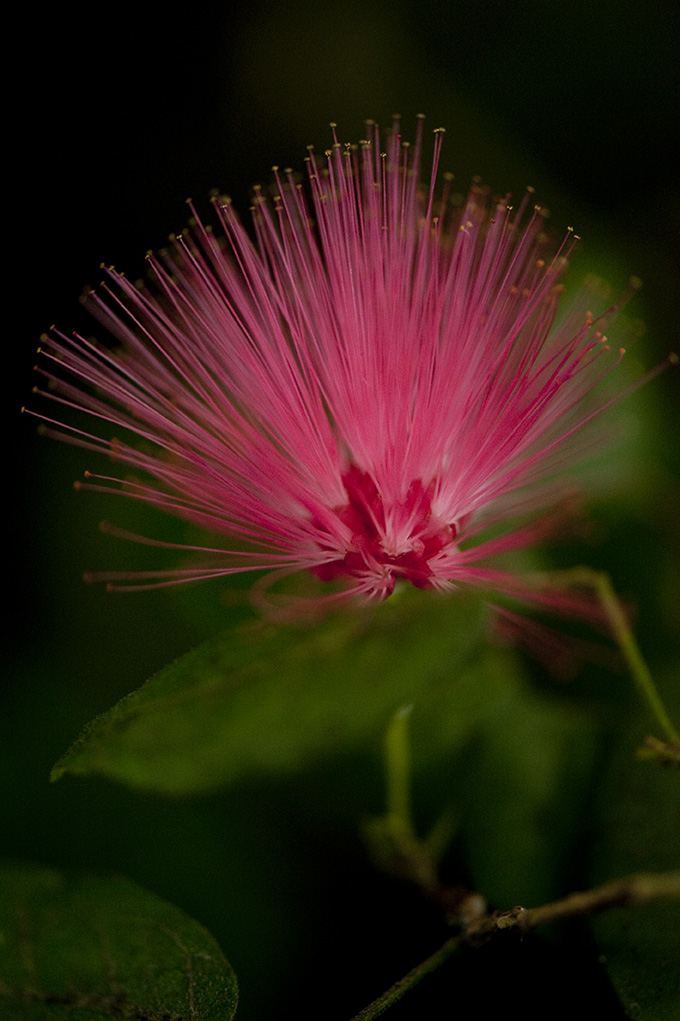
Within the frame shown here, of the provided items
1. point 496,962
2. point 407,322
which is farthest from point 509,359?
point 496,962

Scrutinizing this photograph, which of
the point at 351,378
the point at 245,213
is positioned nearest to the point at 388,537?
the point at 351,378

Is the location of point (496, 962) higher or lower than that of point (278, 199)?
lower

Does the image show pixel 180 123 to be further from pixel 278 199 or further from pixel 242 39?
pixel 278 199

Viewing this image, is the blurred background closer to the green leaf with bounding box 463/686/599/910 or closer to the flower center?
the green leaf with bounding box 463/686/599/910

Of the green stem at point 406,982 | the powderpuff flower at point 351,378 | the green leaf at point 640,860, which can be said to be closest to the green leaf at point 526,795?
the green leaf at point 640,860

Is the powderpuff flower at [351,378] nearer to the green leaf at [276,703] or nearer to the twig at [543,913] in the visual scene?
the green leaf at [276,703]

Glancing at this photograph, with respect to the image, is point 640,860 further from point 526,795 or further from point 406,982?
point 406,982

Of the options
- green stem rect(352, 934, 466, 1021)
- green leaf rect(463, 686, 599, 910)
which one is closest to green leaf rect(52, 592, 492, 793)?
green stem rect(352, 934, 466, 1021)
